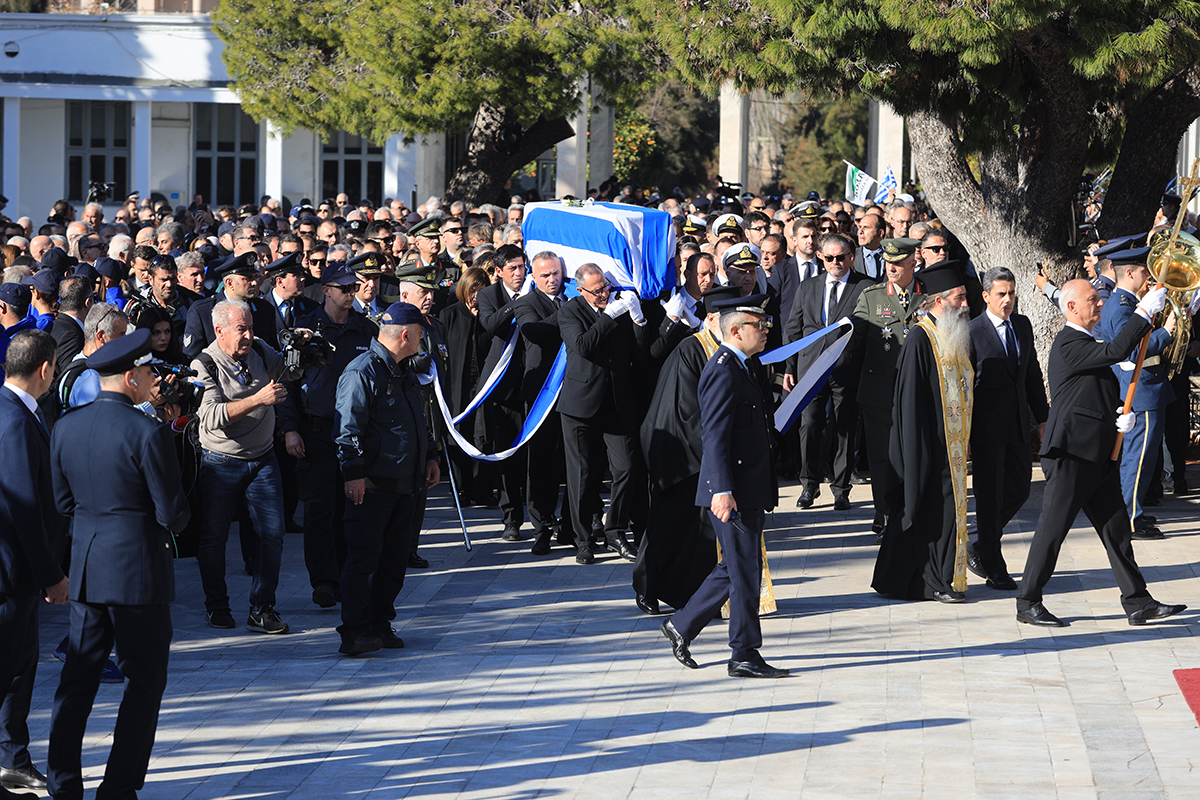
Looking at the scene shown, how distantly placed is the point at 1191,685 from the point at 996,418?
7.96 ft

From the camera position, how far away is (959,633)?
817 cm

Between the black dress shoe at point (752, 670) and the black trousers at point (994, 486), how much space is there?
7.76ft

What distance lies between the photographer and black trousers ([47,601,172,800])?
17.7 ft

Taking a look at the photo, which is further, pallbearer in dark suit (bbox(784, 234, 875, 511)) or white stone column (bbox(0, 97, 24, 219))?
white stone column (bbox(0, 97, 24, 219))

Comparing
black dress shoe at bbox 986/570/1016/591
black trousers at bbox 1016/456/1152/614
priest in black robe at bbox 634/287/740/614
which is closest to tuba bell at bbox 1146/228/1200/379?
black trousers at bbox 1016/456/1152/614

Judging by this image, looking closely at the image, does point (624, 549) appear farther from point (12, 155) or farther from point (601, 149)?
point (12, 155)

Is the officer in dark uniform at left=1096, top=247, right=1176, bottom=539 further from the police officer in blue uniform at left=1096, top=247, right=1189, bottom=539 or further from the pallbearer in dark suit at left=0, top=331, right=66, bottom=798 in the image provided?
the pallbearer in dark suit at left=0, top=331, right=66, bottom=798

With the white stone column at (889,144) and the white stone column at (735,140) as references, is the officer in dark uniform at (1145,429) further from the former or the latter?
the white stone column at (735,140)

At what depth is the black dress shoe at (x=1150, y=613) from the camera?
8.19 m

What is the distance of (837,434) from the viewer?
38.7 feet

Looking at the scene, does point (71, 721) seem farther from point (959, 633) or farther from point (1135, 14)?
point (1135, 14)

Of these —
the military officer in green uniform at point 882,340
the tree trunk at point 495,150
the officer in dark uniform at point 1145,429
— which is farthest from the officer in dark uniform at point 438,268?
the tree trunk at point 495,150

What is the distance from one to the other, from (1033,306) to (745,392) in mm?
6684

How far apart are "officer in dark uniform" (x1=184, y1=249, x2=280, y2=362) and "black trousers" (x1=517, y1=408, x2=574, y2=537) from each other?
199cm
